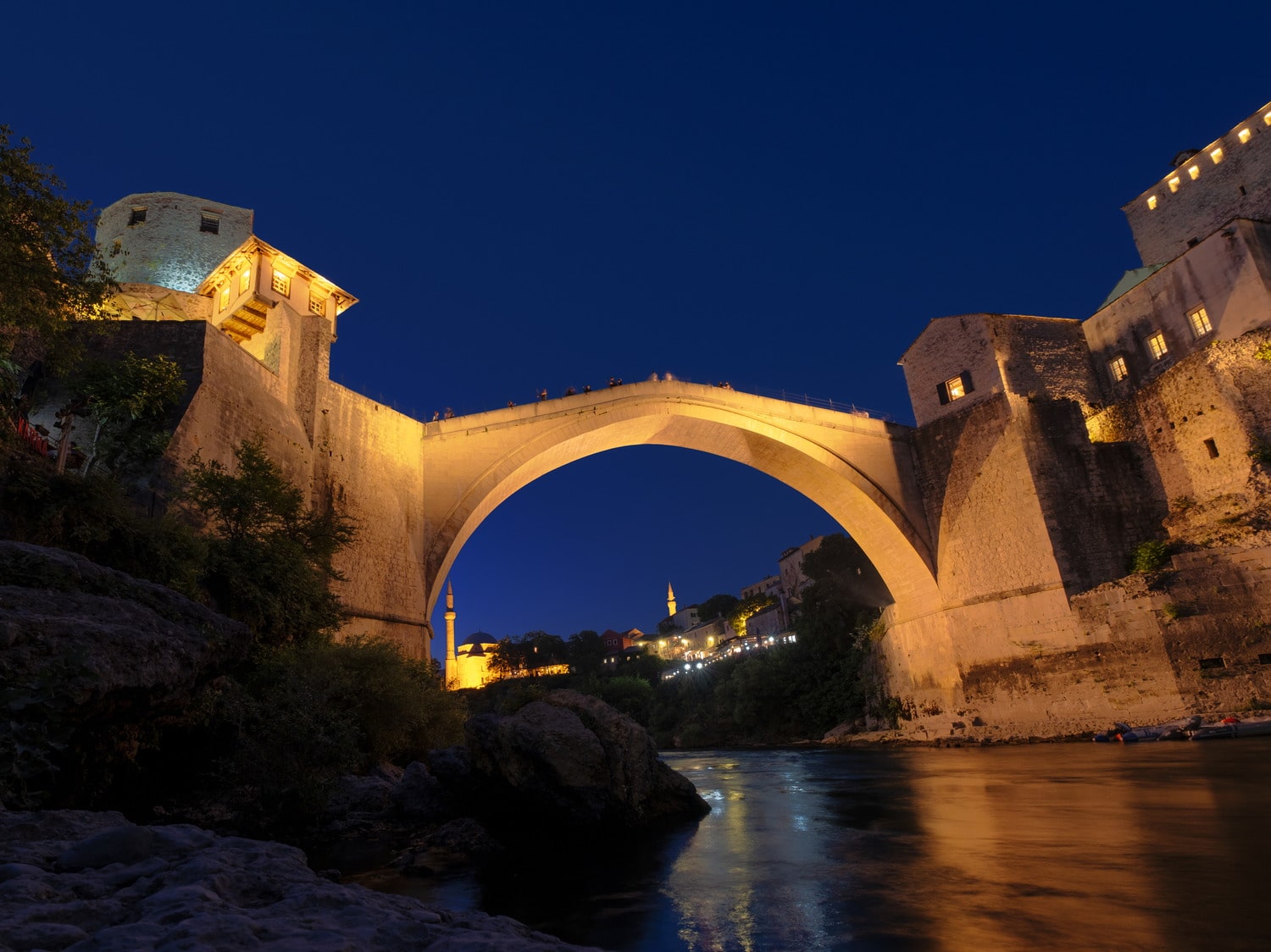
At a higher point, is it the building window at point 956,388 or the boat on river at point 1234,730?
the building window at point 956,388

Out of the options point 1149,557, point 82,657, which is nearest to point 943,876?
point 82,657

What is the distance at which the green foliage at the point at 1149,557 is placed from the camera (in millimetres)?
16484

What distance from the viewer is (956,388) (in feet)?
68.1

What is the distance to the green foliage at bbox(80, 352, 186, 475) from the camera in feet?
36.5

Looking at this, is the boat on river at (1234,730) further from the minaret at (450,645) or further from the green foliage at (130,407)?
the minaret at (450,645)

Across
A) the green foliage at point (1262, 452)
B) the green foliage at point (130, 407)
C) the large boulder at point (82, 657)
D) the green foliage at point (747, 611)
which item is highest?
the green foliage at point (747, 611)

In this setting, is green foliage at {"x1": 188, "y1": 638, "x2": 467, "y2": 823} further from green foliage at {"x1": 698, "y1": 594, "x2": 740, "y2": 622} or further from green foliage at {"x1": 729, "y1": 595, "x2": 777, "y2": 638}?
green foliage at {"x1": 698, "y1": 594, "x2": 740, "y2": 622}

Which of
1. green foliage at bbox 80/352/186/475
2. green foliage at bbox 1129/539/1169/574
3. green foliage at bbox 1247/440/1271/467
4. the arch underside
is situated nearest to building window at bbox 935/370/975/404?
the arch underside

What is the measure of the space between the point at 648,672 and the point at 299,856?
52192 mm

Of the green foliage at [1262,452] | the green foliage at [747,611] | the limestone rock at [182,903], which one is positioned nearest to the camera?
the limestone rock at [182,903]

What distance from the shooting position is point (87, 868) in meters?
2.47

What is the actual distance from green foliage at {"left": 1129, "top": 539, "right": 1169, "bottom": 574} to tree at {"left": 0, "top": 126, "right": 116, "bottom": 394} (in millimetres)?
20715

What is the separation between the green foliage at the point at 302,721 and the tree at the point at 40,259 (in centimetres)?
471

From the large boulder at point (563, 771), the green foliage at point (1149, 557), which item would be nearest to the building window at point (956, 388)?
the green foliage at point (1149, 557)
